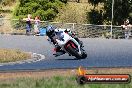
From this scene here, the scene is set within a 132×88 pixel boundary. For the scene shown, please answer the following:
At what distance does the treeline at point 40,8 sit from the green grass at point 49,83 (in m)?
31.3

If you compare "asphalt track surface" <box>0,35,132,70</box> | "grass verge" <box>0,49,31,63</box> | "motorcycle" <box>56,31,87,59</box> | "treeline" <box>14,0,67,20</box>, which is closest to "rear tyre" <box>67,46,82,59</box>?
"motorcycle" <box>56,31,87,59</box>

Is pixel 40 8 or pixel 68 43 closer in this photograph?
pixel 68 43

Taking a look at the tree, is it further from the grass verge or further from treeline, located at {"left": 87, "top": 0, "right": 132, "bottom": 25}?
the grass verge

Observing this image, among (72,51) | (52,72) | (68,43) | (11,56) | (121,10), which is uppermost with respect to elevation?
(68,43)

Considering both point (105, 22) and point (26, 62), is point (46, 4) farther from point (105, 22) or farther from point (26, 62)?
point (26, 62)

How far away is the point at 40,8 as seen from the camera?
4825 cm

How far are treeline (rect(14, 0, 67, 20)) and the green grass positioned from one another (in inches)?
1234

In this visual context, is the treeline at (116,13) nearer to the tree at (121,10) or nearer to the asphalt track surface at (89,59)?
the tree at (121,10)

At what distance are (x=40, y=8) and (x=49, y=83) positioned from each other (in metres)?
33.5

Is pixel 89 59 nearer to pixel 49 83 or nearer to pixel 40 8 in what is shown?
pixel 49 83

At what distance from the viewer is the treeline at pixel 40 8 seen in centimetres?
4766

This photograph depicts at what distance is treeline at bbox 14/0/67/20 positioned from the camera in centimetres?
4766

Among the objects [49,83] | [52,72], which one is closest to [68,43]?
[52,72]

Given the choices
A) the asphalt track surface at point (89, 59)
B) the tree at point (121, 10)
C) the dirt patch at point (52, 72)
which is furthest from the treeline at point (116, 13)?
the dirt patch at point (52, 72)
